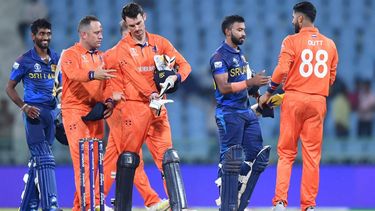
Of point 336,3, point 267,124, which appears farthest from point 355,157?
point 336,3

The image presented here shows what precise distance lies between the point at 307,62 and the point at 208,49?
16.6 ft

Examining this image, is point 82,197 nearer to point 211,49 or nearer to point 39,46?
point 39,46

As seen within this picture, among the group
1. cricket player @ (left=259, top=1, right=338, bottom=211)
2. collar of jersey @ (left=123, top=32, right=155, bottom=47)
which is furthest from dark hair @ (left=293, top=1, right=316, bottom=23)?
collar of jersey @ (left=123, top=32, right=155, bottom=47)

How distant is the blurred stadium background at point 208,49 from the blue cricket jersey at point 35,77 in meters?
3.35

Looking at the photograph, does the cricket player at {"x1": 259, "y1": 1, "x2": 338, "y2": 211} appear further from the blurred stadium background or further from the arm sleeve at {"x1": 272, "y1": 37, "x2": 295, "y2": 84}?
the blurred stadium background

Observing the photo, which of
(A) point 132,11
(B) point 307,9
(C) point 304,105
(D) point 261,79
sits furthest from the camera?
(B) point 307,9

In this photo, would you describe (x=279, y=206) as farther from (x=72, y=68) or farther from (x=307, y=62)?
(x=72, y=68)

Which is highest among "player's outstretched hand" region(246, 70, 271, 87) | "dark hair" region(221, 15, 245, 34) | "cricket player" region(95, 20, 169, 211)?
"dark hair" region(221, 15, 245, 34)

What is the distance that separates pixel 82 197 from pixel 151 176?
13.5ft

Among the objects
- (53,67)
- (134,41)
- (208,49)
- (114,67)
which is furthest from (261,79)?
(208,49)

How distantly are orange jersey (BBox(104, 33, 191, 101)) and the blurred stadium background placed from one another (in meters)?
4.26

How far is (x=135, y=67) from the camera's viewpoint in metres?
8.28

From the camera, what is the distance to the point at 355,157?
41.1 ft

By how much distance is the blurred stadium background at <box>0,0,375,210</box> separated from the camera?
12.7 meters
